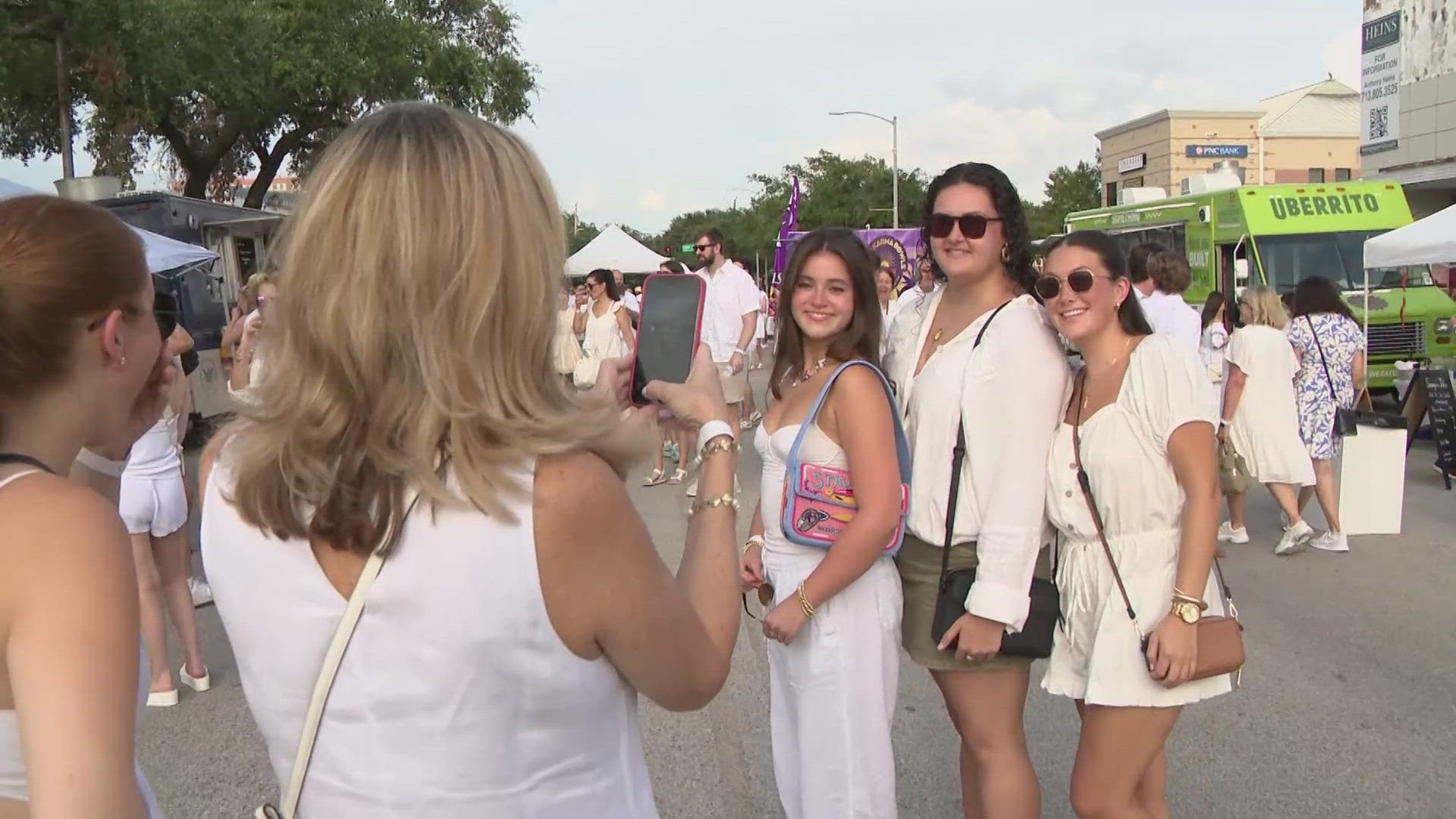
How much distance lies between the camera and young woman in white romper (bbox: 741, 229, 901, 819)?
2691 mm

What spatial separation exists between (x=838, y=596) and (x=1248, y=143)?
179 ft

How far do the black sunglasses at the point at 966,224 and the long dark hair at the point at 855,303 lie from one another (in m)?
0.23

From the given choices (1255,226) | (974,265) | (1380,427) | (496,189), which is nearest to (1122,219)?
(1255,226)

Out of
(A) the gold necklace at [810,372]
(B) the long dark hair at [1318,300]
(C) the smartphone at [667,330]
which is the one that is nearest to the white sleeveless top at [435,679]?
(C) the smartphone at [667,330]

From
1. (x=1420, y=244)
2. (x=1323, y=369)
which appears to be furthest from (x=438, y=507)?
(x=1420, y=244)

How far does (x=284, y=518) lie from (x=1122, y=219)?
57.3 ft

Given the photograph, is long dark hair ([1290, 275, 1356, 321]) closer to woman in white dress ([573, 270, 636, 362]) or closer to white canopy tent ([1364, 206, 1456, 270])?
white canopy tent ([1364, 206, 1456, 270])

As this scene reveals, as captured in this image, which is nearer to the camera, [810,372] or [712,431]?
[712,431]

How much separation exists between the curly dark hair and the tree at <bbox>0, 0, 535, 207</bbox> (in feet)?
50.5

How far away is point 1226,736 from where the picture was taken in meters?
4.20

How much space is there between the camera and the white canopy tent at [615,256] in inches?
891

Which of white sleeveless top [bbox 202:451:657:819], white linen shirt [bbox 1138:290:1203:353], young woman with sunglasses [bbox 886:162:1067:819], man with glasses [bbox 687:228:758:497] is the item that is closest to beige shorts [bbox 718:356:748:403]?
man with glasses [bbox 687:228:758:497]

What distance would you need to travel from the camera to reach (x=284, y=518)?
4.50ft

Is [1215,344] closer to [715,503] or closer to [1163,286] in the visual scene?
[1163,286]
